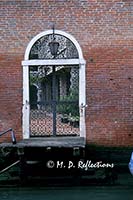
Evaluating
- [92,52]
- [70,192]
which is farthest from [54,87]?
A: [70,192]

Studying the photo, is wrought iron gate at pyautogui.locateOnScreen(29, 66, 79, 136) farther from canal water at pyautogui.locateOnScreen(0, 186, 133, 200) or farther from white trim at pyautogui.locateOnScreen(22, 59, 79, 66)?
canal water at pyautogui.locateOnScreen(0, 186, 133, 200)

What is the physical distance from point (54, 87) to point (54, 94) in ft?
0.57

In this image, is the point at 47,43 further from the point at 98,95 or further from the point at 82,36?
the point at 98,95

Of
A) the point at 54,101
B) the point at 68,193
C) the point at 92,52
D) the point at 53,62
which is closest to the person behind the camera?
the point at 68,193

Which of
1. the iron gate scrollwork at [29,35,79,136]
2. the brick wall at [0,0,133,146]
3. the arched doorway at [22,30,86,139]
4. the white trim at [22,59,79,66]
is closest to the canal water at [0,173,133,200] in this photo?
the brick wall at [0,0,133,146]

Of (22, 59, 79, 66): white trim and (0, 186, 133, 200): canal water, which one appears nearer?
(0, 186, 133, 200): canal water

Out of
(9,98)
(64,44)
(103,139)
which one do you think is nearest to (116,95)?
(103,139)

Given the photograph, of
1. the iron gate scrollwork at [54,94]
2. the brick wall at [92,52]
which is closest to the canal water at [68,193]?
the brick wall at [92,52]

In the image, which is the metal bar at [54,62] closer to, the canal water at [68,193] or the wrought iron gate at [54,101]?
the wrought iron gate at [54,101]

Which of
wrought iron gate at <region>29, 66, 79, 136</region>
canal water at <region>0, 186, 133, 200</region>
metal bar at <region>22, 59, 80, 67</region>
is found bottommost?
canal water at <region>0, 186, 133, 200</region>

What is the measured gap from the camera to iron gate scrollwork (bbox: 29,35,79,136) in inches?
436

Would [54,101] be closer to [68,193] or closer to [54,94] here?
[54,94]

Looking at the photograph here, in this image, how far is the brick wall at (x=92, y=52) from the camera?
35.7ft

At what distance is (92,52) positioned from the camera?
1091 centimetres
